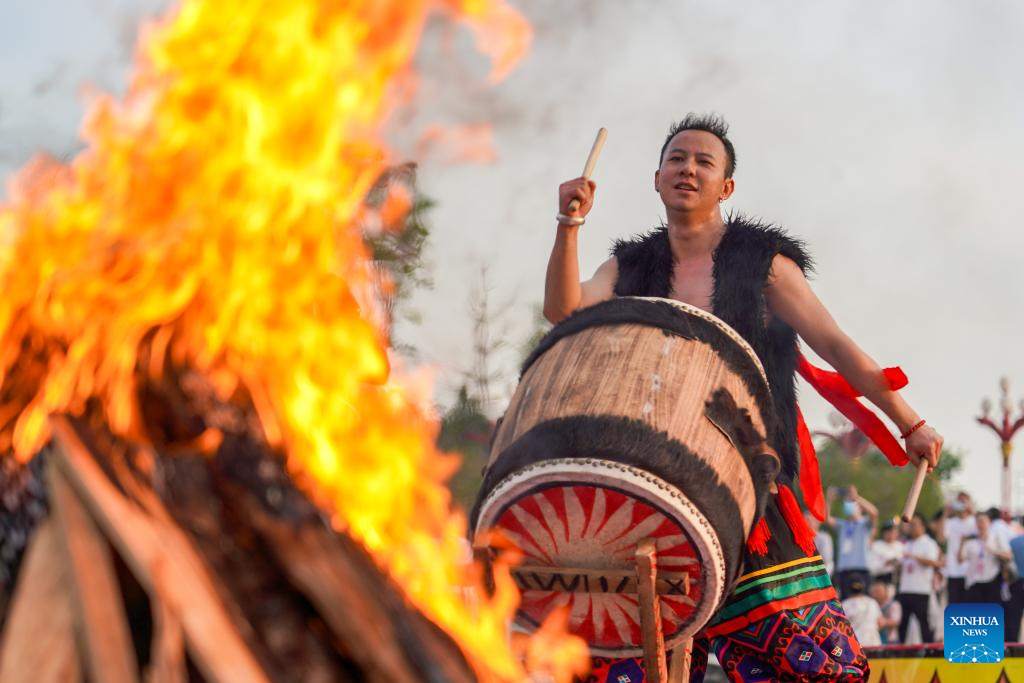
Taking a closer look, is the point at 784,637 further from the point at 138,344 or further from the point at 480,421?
the point at 480,421

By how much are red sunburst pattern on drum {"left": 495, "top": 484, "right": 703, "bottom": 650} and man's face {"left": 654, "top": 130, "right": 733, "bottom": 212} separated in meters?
1.36

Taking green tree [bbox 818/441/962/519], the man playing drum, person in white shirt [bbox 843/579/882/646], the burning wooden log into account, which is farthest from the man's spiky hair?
green tree [bbox 818/441/962/519]

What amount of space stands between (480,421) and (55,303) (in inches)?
281

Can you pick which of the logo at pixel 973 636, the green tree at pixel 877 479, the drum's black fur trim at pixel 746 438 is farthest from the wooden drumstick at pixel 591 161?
the green tree at pixel 877 479

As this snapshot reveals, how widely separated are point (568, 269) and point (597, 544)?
42.8 inches

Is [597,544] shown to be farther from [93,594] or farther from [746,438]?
[93,594]

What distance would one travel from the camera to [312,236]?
8.26 feet

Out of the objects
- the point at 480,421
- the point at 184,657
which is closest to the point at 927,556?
the point at 480,421

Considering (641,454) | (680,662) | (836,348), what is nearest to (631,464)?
(641,454)

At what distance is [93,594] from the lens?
1.94 meters

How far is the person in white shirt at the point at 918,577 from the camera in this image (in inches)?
440

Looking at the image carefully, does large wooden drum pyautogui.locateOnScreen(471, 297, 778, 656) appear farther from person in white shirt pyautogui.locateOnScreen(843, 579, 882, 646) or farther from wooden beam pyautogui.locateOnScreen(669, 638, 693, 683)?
person in white shirt pyautogui.locateOnScreen(843, 579, 882, 646)

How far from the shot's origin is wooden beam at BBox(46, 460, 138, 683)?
189cm

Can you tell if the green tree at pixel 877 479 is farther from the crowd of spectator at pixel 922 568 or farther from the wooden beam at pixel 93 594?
the wooden beam at pixel 93 594
